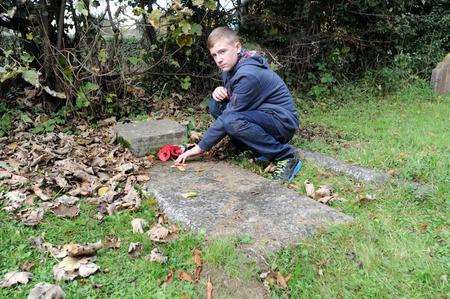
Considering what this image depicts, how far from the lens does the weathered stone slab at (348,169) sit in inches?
139

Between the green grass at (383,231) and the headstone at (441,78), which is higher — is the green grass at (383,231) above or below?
above

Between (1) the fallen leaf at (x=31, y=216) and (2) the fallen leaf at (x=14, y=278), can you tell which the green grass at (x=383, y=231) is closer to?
(2) the fallen leaf at (x=14, y=278)

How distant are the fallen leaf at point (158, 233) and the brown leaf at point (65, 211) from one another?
57cm

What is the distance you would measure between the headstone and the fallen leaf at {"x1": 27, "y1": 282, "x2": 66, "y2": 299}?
682 cm

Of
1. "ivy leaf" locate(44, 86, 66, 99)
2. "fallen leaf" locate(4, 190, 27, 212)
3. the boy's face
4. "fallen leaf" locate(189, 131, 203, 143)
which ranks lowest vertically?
"fallen leaf" locate(189, 131, 203, 143)

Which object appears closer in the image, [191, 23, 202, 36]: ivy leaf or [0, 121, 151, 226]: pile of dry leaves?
[0, 121, 151, 226]: pile of dry leaves

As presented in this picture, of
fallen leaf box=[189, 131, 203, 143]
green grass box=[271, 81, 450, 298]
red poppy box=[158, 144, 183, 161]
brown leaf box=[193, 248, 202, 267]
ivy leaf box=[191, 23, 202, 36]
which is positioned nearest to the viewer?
green grass box=[271, 81, 450, 298]

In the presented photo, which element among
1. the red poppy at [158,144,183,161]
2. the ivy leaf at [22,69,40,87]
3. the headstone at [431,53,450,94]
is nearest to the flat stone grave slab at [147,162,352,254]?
the red poppy at [158,144,183,161]

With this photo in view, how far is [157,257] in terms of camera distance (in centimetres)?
258

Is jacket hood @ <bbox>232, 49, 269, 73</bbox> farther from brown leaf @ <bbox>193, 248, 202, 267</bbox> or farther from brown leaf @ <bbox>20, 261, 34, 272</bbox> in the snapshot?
brown leaf @ <bbox>20, 261, 34, 272</bbox>

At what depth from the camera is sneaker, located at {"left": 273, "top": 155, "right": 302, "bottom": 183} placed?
372 centimetres

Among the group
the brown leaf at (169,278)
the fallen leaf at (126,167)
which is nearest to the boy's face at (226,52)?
the fallen leaf at (126,167)

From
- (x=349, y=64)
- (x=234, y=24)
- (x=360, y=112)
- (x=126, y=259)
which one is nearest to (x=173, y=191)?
(x=126, y=259)

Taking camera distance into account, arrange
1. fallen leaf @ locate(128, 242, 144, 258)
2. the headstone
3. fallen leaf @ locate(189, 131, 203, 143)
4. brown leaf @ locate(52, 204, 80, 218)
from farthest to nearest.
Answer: the headstone
fallen leaf @ locate(189, 131, 203, 143)
brown leaf @ locate(52, 204, 80, 218)
fallen leaf @ locate(128, 242, 144, 258)
